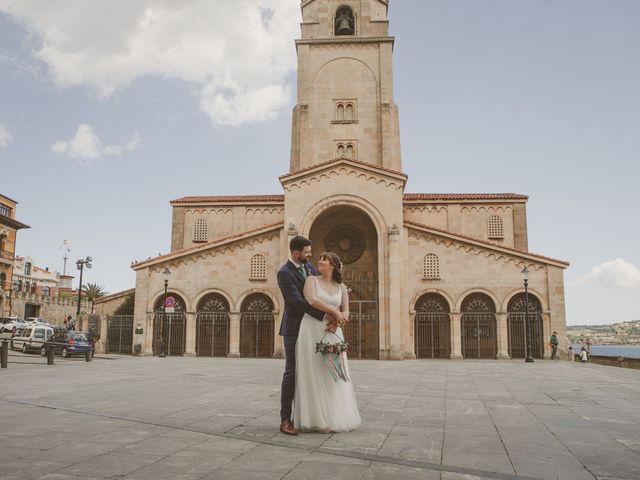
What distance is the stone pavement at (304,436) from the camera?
15.2 ft

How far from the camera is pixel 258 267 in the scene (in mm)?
29906

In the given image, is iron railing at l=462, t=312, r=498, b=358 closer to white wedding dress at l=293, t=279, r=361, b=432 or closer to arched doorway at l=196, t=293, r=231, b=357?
arched doorway at l=196, t=293, r=231, b=357

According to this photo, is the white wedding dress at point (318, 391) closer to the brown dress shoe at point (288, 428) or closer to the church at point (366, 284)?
the brown dress shoe at point (288, 428)

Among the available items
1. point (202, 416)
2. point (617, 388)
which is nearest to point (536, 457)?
point (202, 416)

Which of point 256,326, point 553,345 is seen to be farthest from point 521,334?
point 256,326

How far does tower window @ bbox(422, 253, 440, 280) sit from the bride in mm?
23083

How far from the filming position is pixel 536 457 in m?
5.27

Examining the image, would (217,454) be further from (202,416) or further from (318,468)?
(202,416)

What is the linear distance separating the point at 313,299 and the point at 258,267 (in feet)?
77.9

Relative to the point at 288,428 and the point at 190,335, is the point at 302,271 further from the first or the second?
the point at 190,335

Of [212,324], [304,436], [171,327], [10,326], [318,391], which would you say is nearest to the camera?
[304,436]

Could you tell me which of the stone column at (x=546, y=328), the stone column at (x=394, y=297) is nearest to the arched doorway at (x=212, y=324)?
the stone column at (x=394, y=297)

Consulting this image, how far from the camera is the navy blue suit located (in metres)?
6.46

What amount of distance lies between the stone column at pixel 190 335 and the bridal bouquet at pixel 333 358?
2413 centimetres
